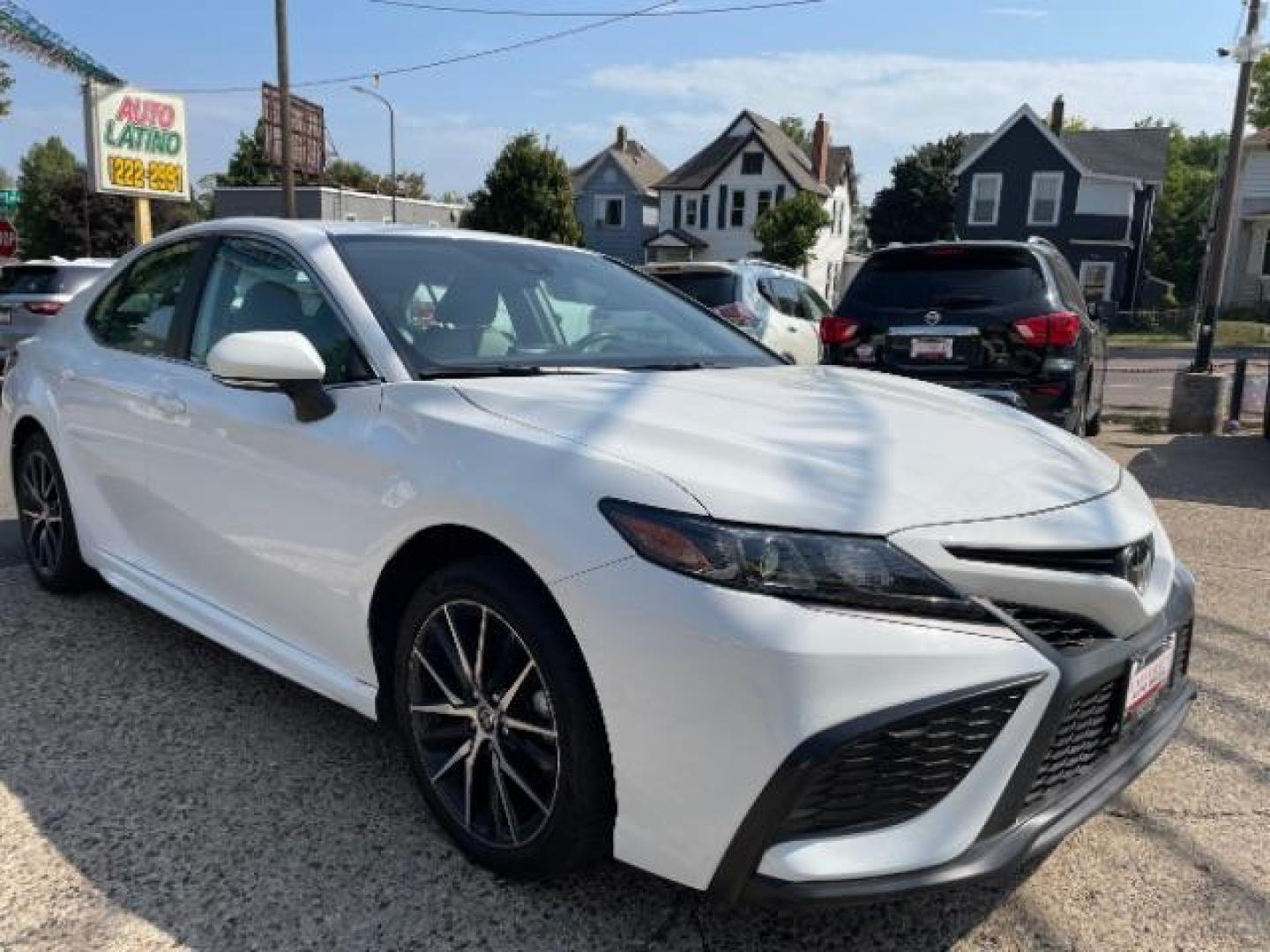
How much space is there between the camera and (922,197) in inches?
2306

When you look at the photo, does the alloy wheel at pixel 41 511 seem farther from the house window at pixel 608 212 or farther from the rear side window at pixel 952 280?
the house window at pixel 608 212

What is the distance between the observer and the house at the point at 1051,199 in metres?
39.0

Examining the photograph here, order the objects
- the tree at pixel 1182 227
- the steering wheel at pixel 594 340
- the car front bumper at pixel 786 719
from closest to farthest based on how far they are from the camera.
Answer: the car front bumper at pixel 786 719
the steering wheel at pixel 594 340
the tree at pixel 1182 227

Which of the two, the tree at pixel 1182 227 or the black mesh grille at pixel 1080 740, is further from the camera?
the tree at pixel 1182 227

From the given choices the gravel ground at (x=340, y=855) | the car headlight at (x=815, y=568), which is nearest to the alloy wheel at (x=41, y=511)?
the gravel ground at (x=340, y=855)

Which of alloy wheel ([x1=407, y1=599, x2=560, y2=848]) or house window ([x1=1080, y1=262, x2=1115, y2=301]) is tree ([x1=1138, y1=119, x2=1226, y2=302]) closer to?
house window ([x1=1080, y1=262, x2=1115, y2=301])

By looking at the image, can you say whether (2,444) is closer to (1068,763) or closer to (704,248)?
(1068,763)

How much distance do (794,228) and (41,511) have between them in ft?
114

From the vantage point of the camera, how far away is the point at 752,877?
1.89 m

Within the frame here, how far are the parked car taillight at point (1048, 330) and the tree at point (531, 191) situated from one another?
33390 millimetres

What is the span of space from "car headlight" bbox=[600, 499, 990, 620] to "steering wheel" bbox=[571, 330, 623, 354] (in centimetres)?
134

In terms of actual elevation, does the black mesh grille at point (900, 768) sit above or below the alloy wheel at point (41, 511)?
above

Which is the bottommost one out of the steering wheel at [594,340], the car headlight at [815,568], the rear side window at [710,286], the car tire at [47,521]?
the car tire at [47,521]

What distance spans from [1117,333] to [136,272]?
37.1m
